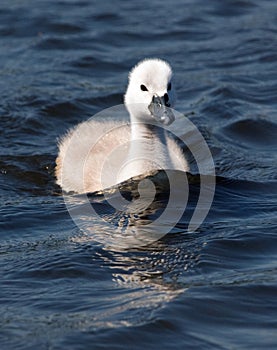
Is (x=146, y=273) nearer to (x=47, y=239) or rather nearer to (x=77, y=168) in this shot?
(x=47, y=239)

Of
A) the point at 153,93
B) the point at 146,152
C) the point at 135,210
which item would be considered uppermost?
the point at 153,93

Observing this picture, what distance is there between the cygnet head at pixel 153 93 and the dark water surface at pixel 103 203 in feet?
2.78

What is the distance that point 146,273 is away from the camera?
5.92 m

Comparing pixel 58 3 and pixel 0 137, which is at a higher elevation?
pixel 58 3

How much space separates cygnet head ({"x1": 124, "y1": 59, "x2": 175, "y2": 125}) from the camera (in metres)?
7.06

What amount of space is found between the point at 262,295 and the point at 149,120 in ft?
7.48

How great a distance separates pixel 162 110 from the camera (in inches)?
277

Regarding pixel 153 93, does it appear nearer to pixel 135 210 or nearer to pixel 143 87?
pixel 143 87

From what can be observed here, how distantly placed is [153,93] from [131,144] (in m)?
0.63

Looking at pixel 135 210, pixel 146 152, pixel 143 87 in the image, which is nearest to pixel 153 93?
pixel 143 87

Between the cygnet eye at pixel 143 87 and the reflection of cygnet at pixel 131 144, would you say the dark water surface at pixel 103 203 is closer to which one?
the reflection of cygnet at pixel 131 144

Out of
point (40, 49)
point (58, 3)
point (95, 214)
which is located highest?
point (58, 3)

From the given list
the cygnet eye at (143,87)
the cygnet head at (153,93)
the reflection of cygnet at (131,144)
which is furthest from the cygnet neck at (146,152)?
the cygnet eye at (143,87)

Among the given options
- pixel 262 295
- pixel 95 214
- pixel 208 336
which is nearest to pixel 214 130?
pixel 95 214
